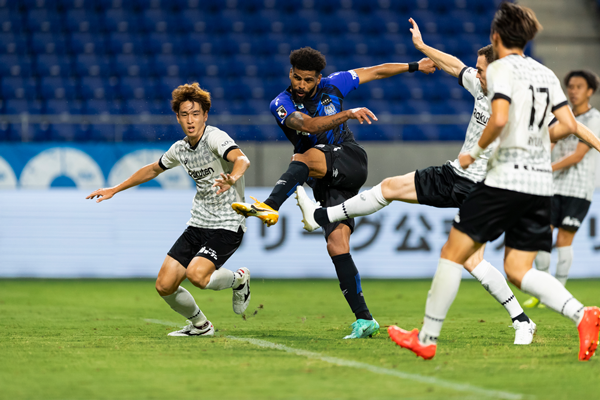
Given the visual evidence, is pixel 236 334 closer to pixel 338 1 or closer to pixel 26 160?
pixel 26 160

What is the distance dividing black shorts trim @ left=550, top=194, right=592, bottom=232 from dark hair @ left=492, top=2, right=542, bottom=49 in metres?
3.78

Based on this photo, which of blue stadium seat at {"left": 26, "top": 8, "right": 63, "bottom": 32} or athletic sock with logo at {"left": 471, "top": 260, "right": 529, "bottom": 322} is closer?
athletic sock with logo at {"left": 471, "top": 260, "right": 529, "bottom": 322}

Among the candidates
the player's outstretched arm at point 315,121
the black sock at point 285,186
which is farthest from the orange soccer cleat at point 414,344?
the player's outstretched arm at point 315,121

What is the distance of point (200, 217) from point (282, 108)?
116cm

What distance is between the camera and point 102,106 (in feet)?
45.3

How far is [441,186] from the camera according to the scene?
5.02 metres

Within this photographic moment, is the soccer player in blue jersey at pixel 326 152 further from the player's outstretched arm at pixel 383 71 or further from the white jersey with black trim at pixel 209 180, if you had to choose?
the white jersey with black trim at pixel 209 180

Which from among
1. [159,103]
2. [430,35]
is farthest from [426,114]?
[159,103]

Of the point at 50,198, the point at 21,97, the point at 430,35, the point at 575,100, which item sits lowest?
the point at 50,198

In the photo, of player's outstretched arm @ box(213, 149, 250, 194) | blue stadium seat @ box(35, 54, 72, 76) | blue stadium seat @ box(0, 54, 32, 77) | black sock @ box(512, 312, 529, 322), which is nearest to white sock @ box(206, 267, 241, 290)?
player's outstretched arm @ box(213, 149, 250, 194)

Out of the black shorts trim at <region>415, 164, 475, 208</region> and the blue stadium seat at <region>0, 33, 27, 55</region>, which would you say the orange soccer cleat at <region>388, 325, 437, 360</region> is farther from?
the blue stadium seat at <region>0, 33, 27, 55</region>

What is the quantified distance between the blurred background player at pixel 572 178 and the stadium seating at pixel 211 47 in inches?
270

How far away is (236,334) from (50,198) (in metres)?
6.28

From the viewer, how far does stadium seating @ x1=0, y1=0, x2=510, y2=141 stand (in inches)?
554
